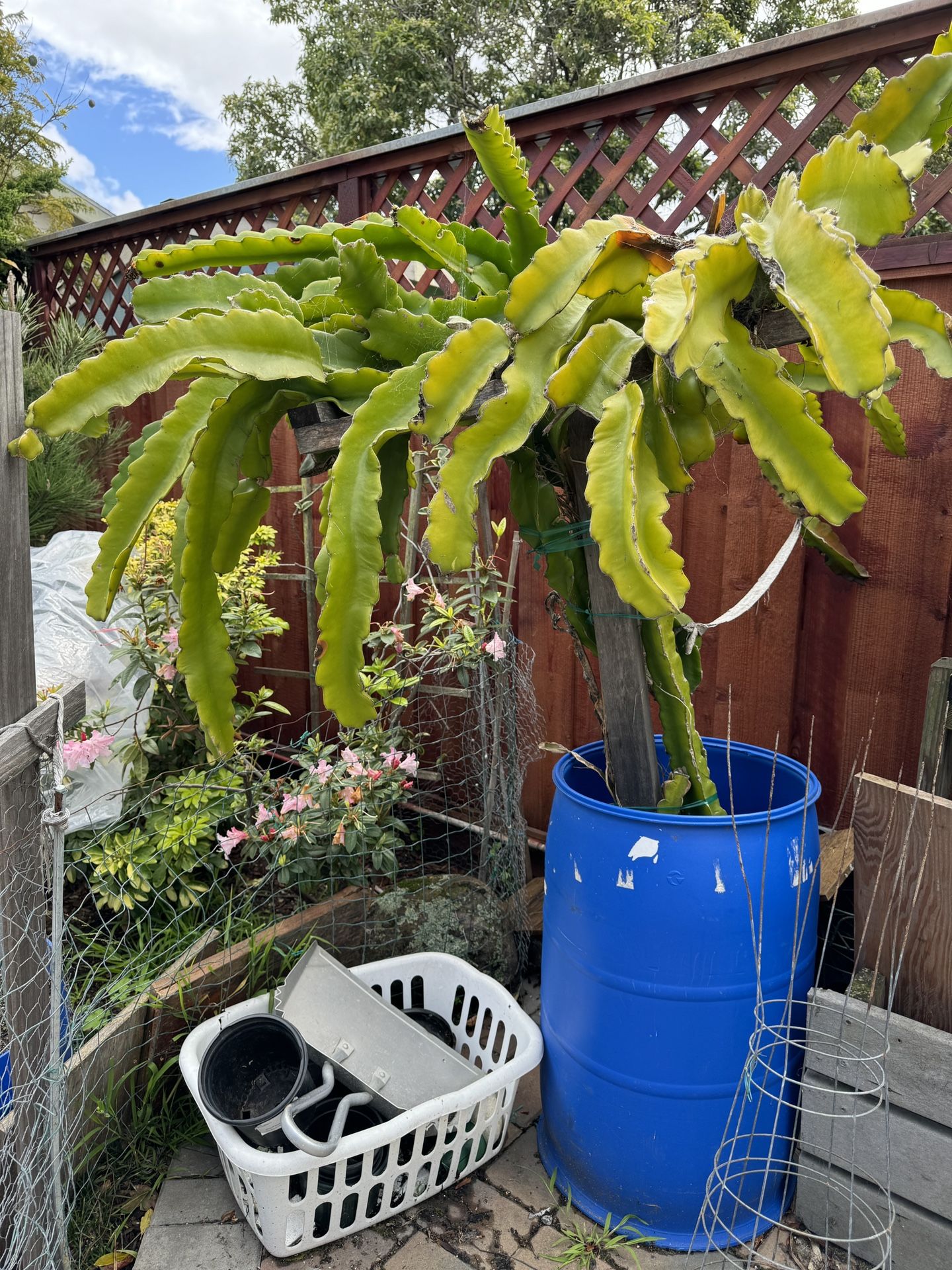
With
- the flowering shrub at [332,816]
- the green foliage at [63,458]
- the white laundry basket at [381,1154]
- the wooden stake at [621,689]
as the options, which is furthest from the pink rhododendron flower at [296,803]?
the green foliage at [63,458]

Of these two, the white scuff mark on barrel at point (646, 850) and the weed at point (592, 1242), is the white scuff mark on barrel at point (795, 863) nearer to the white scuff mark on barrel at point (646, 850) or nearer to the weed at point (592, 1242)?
the white scuff mark on barrel at point (646, 850)

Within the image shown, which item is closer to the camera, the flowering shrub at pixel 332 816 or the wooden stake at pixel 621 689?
the wooden stake at pixel 621 689

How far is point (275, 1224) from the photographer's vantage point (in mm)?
1395

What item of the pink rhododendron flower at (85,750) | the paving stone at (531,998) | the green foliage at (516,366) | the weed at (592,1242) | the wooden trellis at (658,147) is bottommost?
the weed at (592,1242)

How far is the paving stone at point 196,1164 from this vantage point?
161cm

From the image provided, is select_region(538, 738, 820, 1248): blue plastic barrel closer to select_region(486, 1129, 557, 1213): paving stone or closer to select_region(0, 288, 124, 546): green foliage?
select_region(486, 1129, 557, 1213): paving stone

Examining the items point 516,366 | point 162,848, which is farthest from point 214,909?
point 516,366

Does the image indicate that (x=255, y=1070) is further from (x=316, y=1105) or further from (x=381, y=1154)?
(x=381, y=1154)

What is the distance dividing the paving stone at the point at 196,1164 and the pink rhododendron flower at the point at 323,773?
0.78 metres

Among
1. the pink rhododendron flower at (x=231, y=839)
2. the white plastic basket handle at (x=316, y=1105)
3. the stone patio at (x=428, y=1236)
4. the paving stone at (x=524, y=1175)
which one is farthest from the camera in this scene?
the pink rhododendron flower at (x=231, y=839)

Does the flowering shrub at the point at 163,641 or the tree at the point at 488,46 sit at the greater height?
the tree at the point at 488,46

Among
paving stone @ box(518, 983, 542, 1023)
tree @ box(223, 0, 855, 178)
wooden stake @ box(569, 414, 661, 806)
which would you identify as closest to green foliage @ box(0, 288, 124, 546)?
wooden stake @ box(569, 414, 661, 806)

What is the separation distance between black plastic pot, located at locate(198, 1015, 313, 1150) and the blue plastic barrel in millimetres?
512

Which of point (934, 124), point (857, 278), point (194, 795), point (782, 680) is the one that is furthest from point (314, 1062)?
point (934, 124)
